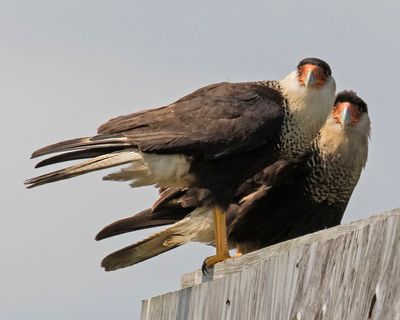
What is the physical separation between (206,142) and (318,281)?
10.1 ft

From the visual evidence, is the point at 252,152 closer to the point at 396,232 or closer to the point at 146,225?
the point at 146,225

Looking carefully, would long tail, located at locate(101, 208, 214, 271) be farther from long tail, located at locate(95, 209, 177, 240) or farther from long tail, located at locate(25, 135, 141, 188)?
long tail, located at locate(25, 135, 141, 188)

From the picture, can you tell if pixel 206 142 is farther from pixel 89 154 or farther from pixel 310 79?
pixel 310 79

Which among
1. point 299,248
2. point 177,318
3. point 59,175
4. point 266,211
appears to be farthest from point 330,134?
point 299,248

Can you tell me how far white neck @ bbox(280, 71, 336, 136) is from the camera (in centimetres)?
670

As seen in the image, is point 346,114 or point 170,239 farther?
point 346,114

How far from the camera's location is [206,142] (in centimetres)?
625

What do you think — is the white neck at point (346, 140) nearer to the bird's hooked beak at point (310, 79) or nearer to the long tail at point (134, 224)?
the bird's hooked beak at point (310, 79)

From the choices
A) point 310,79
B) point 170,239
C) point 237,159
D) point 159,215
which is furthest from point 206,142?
point 159,215

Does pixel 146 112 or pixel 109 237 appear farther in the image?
pixel 109 237

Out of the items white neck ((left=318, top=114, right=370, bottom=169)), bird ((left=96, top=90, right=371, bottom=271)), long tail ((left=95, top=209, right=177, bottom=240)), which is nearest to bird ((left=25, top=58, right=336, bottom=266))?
bird ((left=96, top=90, right=371, bottom=271))

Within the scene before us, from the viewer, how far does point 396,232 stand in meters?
2.88

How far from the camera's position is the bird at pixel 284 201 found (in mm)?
7062

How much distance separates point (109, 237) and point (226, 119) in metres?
1.26
